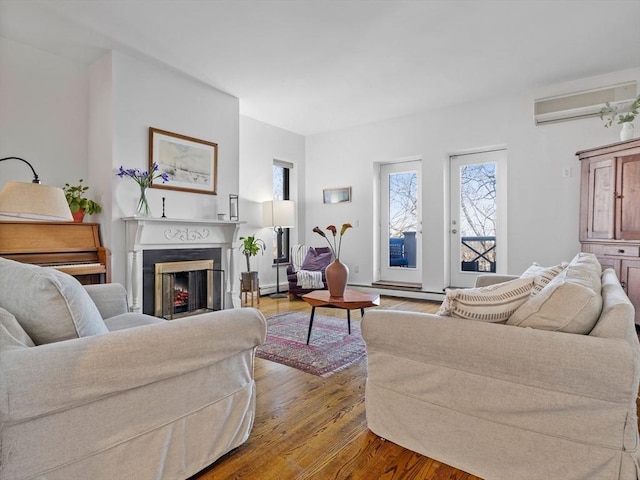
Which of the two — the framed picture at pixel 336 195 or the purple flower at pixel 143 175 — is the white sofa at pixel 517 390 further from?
the framed picture at pixel 336 195

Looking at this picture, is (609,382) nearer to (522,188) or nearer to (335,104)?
(522,188)

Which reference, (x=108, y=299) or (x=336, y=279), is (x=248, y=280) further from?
(x=108, y=299)

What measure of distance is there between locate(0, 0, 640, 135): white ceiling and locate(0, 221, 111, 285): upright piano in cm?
171

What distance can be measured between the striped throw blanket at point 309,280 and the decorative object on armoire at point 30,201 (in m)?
3.31

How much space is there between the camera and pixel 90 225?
344 centimetres

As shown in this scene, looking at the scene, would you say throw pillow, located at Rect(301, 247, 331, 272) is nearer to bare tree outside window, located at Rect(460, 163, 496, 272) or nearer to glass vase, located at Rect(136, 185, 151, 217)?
bare tree outside window, located at Rect(460, 163, 496, 272)

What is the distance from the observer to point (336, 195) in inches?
242

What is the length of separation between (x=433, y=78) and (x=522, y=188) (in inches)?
70.9

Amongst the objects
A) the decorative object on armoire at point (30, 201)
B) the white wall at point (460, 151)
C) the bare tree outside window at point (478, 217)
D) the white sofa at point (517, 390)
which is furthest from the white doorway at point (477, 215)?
the decorative object on armoire at point (30, 201)

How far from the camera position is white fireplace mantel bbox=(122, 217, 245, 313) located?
3441 millimetres

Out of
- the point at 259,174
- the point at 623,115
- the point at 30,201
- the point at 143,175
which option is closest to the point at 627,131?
the point at 623,115

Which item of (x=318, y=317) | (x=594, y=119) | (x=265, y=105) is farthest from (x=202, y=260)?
(x=594, y=119)

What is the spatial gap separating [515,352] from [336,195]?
16.5 ft

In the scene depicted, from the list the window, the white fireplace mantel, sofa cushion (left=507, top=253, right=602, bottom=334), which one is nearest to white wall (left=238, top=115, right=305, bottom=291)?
the window
